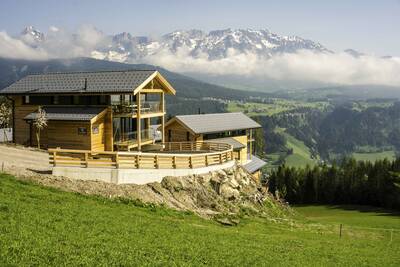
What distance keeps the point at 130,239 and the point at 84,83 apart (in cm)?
2833

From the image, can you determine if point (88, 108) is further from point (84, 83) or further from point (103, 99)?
point (84, 83)

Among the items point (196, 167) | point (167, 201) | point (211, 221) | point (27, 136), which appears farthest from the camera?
point (27, 136)

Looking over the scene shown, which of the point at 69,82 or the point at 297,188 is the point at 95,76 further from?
the point at 297,188

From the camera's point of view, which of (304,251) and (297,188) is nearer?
(304,251)

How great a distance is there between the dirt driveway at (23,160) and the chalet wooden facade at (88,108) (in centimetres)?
339

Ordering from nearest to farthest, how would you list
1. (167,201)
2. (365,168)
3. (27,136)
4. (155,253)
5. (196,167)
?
1. (155,253)
2. (167,201)
3. (196,167)
4. (27,136)
5. (365,168)

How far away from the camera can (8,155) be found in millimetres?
33469

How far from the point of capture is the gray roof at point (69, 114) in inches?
1507

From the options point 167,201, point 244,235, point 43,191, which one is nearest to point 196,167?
point 167,201

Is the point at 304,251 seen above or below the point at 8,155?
below

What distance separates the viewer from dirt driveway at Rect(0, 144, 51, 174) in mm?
27958

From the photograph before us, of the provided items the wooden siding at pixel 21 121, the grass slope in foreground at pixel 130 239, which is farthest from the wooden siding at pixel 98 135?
the grass slope in foreground at pixel 130 239

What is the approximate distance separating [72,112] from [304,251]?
26.1 m

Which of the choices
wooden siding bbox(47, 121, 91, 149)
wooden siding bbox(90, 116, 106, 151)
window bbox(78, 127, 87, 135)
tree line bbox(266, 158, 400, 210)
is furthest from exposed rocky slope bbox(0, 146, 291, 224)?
tree line bbox(266, 158, 400, 210)
